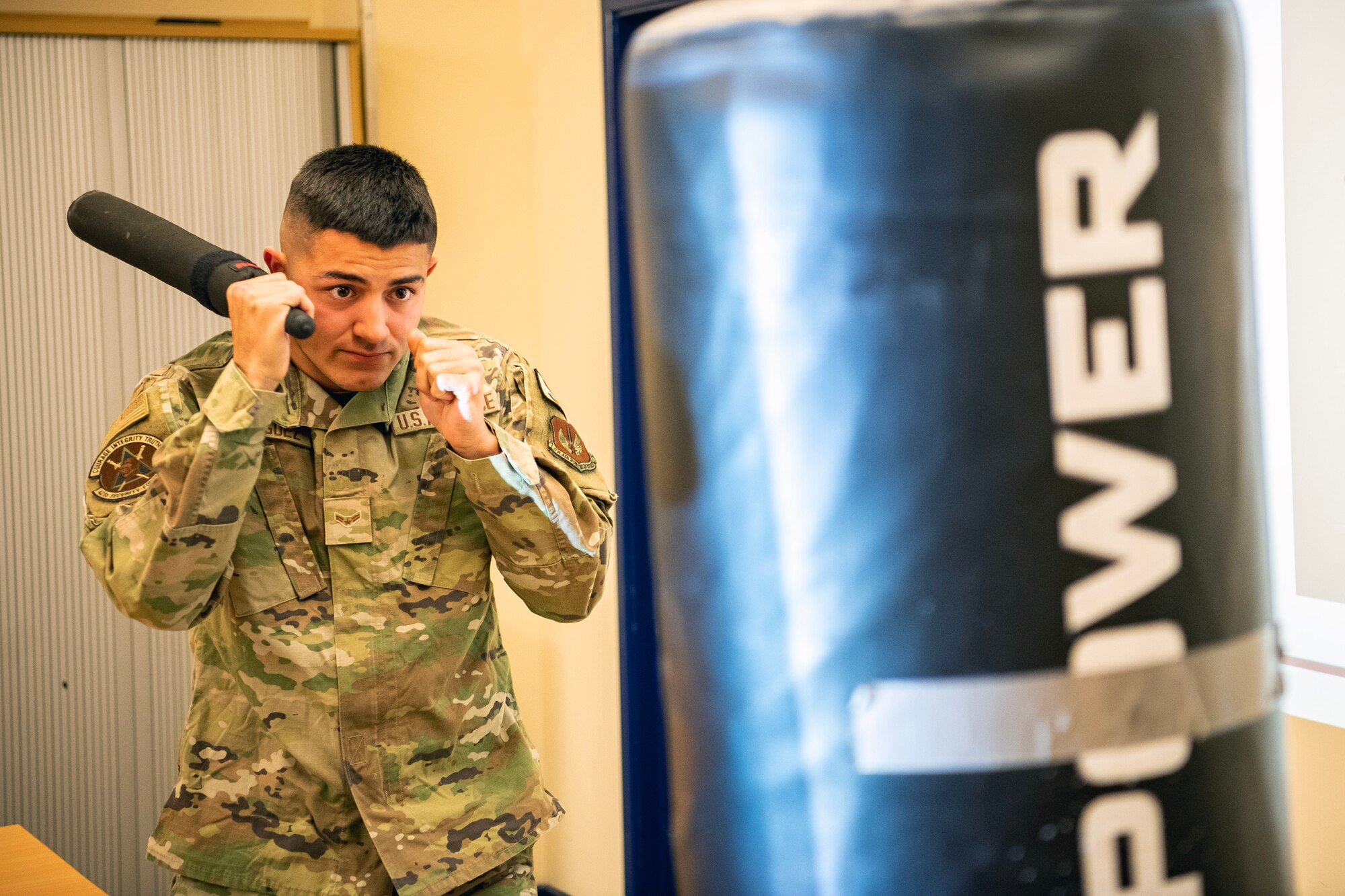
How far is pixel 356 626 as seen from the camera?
1.20m

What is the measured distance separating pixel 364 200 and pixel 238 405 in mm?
244

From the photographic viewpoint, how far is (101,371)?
8.10 feet

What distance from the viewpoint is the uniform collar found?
4.01 feet

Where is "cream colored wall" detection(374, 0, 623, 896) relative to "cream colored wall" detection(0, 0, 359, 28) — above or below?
below

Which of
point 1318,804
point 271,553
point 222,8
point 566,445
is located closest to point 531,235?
point 222,8

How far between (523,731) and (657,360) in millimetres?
761

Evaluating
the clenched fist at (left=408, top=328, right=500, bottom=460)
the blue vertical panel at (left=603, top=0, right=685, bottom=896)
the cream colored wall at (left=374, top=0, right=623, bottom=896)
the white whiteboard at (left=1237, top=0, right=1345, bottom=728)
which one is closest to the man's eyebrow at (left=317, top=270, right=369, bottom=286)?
the clenched fist at (left=408, top=328, right=500, bottom=460)

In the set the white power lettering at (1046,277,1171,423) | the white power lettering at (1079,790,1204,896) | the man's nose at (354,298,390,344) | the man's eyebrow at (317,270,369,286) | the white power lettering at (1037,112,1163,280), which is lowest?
the white power lettering at (1079,790,1204,896)

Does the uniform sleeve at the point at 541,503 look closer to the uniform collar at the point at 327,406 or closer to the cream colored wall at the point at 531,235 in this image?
the uniform collar at the point at 327,406

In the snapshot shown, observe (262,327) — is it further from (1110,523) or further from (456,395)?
(1110,523)

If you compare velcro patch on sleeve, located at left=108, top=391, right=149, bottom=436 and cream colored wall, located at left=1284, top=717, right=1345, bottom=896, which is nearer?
velcro patch on sleeve, located at left=108, top=391, right=149, bottom=436

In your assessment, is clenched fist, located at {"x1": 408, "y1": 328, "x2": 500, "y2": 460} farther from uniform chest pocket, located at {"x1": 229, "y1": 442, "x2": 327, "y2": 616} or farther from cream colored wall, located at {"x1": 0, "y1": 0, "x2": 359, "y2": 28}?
cream colored wall, located at {"x1": 0, "y1": 0, "x2": 359, "y2": 28}

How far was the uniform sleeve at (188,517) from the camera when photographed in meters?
1.05

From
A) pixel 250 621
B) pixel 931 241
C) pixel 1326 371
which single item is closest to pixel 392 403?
pixel 250 621
